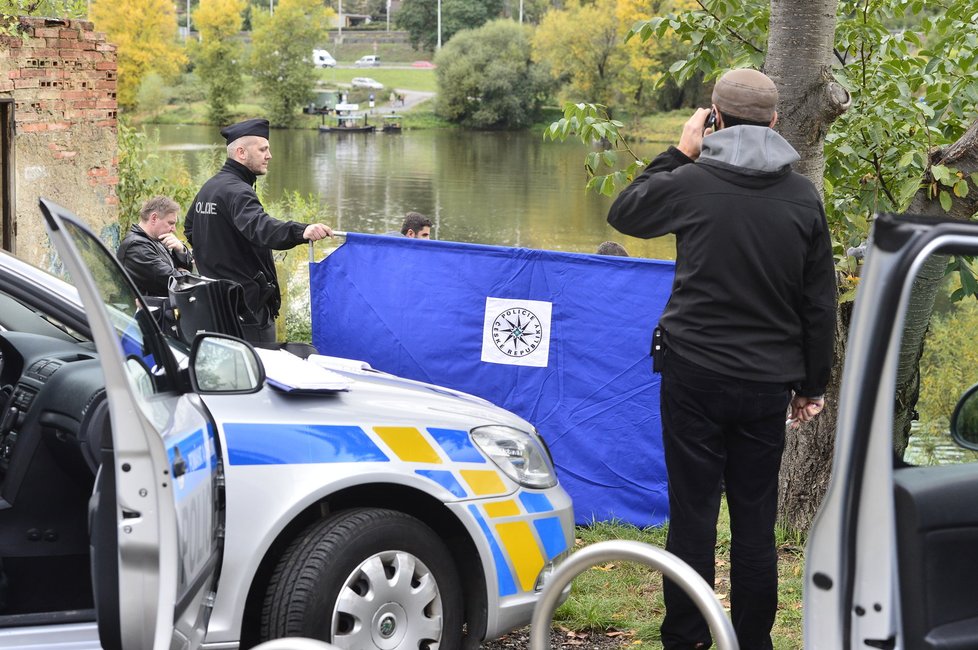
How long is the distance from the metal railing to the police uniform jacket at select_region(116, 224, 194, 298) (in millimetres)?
5063

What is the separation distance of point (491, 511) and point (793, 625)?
5.22 feet

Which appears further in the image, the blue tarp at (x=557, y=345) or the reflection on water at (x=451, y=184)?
the reflection on water at (x=451, y=184)

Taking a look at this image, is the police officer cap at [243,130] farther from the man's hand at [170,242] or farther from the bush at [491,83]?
the bush at [491,83]

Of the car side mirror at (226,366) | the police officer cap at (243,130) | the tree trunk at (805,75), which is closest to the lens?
the car side mirror at (226,366)

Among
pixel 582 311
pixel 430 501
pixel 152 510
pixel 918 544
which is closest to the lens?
pixel 918 544

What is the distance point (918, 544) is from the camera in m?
2.25

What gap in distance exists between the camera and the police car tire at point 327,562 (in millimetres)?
3367

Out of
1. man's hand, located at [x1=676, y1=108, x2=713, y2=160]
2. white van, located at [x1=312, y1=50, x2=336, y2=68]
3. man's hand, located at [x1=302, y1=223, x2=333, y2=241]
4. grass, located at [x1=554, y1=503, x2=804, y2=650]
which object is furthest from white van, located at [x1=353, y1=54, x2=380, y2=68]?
man's hand, located at [x1=676, y1=108, x2=713, y2=160]

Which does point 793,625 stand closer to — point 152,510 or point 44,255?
point 152,510

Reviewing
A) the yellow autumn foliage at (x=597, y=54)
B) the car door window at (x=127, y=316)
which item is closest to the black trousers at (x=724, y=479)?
the car door window at (x=127, y=316)

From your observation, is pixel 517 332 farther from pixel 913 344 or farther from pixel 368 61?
pixel 368 61

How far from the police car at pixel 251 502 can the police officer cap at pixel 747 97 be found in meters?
1.33

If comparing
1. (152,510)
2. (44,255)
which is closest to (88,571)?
(152,510)

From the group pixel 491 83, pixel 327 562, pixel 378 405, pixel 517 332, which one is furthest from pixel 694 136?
pixel 491 83
